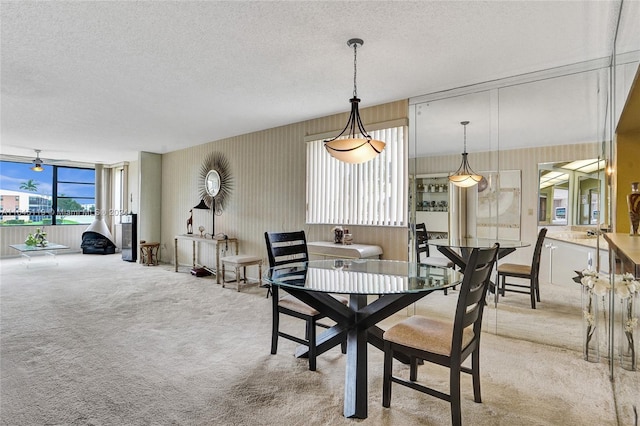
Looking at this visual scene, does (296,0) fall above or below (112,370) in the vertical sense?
above

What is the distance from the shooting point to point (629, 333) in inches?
68.4

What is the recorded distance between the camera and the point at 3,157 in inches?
324

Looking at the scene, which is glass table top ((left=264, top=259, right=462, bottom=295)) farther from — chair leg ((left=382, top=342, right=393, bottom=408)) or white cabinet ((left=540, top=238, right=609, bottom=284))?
white cabinet ((left=540, top=238, right=609, bottom=284))

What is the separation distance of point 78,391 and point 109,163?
8.90 m

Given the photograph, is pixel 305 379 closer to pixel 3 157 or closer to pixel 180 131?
pixel 180 131

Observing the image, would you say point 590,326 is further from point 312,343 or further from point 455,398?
point 312,343

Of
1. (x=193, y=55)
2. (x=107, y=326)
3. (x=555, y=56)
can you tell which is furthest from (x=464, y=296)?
(x=107, y=326)

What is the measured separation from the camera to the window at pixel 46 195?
27.9 feet

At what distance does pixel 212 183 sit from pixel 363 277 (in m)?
4.89

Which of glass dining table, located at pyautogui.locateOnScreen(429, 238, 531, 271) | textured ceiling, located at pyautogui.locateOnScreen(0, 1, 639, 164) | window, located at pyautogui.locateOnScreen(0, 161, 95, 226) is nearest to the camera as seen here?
textured ceiling, located at pyautogui.locateOnScreen(0, 1, 639, 164)

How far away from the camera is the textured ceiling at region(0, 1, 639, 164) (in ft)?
7.34

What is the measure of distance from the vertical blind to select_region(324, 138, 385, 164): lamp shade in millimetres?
1296

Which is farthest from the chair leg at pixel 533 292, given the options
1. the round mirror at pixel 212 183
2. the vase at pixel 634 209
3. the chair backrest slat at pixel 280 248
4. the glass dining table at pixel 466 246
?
the round mirror at pixel 212 183

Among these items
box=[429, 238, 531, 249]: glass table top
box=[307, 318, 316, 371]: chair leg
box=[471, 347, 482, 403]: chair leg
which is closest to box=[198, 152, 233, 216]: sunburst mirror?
box=[429, 238, 531, 249]: glass table top
